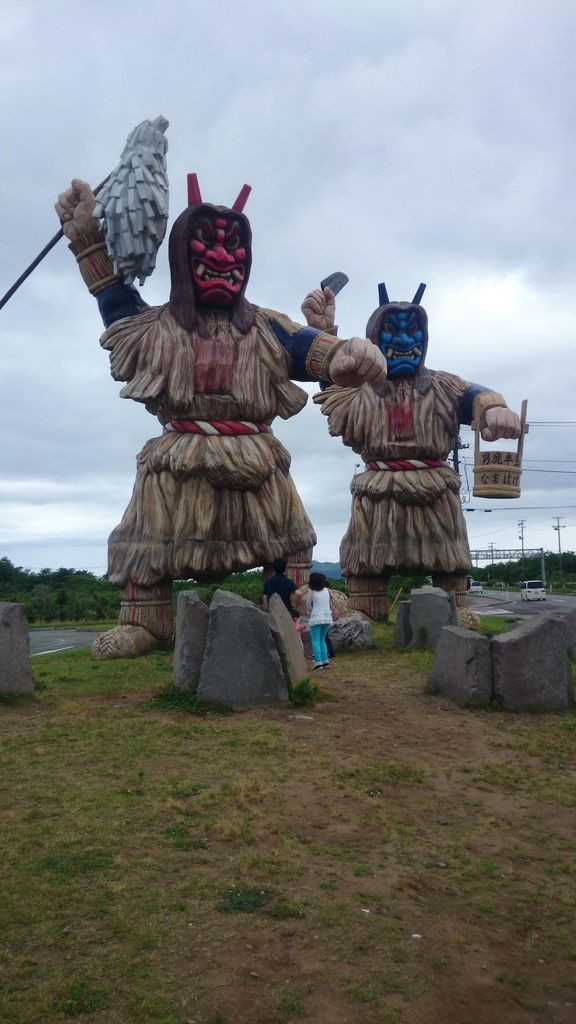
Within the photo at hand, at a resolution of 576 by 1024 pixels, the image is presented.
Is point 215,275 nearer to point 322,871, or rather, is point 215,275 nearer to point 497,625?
point 497,625

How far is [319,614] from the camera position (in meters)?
7.32

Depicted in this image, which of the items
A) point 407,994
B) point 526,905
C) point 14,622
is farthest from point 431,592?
point 407,994

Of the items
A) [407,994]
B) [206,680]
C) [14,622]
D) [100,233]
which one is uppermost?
[100,233]

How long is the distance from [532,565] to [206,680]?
60.9 meters

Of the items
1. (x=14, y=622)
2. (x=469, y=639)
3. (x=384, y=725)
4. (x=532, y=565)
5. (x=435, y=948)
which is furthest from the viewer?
(x=532, y=565)

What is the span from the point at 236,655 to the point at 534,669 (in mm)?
2059

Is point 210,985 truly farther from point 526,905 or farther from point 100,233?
point 100,233

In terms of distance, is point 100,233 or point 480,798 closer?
point 480,798

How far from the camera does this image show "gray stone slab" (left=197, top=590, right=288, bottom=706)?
5.82m

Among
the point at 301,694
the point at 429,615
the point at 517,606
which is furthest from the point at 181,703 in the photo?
the point at 517,606

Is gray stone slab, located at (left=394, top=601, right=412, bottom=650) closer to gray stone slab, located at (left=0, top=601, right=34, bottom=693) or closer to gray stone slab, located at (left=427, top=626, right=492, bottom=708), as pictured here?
gray stone slab, located at (left=427, top=626, right=492, bottom=708)

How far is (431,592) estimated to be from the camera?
342 inches

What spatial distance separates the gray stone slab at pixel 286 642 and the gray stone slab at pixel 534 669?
4.55 feet

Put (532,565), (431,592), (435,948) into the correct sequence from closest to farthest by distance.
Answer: (435,948) → (431,592) → (532,565)
